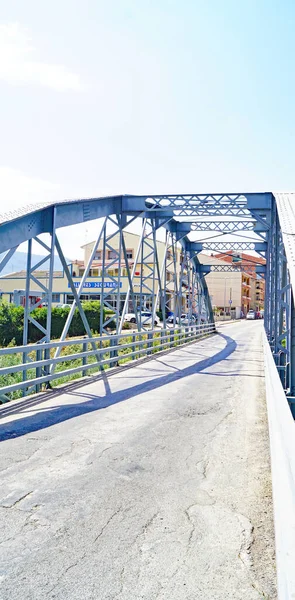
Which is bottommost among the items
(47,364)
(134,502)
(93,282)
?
(134,502)

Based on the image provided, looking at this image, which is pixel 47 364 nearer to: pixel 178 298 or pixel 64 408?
pixel 64 408

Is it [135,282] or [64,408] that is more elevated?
[135,282]

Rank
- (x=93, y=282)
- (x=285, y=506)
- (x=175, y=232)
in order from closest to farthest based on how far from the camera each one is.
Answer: (x=285, y=506) → (x=175, y=232) → (x=93, y=282)

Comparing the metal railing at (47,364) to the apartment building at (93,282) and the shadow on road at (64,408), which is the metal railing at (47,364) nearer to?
the shadow on road at (64,408)

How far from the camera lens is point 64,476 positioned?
5.14 meters

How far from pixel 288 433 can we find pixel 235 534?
1.03 metres

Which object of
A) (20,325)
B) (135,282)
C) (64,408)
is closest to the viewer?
(64,408)

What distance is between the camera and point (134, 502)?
177 inches

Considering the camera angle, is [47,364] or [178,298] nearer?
[47,364]

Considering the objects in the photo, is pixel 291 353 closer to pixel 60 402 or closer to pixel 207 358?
pixel 60 402

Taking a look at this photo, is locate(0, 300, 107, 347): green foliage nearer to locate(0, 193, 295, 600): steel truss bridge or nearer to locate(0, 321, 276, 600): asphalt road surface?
locate(0, 193, 295, 600): steel truss bridge

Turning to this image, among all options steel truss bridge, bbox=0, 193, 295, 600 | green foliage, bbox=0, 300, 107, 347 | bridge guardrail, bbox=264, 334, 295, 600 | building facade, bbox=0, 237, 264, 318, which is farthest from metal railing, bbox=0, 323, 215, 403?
building facade, bbox=0, 237, 264, 318

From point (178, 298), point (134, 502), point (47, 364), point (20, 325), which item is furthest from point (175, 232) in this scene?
point (134, 502)

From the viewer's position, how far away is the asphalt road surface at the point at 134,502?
3.24m
